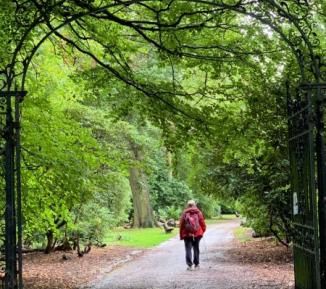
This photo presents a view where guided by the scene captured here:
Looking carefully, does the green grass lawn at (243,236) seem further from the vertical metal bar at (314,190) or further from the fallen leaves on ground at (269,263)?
the vertical metal bar at (314,190)

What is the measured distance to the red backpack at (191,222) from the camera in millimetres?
14031

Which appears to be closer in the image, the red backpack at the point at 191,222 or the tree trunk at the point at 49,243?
the red backpack at the point at 191,222

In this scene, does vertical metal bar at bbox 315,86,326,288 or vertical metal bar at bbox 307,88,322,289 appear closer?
vertical metal bar at bbox 307,88,322,289

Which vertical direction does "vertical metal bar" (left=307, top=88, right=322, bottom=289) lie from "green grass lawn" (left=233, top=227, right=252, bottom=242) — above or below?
above

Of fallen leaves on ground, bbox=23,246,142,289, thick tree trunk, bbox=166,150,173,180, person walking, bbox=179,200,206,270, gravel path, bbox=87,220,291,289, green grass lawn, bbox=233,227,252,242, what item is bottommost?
green grass lawn, bbox=233,227,252,242

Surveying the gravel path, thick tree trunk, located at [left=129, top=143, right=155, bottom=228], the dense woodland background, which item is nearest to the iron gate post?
the dense woodland background

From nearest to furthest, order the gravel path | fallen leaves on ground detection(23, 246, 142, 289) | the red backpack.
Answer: the gravel path < fallen leaves on ground detection(23, 246, 142, 289) < the red backpack

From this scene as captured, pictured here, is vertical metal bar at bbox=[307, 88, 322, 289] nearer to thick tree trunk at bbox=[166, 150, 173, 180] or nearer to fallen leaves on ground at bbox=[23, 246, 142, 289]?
thick tree trunk at bbox=[166, 150, 173, 180]

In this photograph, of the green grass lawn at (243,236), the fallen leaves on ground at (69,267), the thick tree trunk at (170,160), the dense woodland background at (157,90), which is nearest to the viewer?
the dense woodland background at (157,90)

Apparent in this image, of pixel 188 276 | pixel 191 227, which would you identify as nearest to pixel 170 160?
pixel 191 227

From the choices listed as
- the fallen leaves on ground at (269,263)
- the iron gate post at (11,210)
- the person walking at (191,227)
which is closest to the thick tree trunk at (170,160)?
the person walking at (191,227)

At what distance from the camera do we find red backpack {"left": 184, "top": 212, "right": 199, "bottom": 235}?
552 inches

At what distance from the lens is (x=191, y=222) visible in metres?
14.1

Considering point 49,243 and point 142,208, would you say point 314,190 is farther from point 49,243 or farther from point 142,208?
point 142,208
